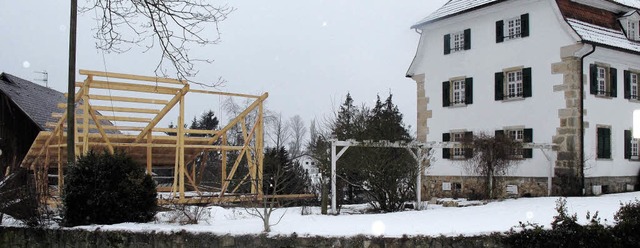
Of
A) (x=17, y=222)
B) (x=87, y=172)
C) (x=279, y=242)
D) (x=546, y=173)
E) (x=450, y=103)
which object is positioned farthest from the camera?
(x=450, y=103)

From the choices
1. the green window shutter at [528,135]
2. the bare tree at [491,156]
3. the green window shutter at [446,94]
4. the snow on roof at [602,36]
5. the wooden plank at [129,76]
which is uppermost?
the snow on roof at [602,36]

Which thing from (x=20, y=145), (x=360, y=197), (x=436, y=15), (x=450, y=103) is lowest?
(x=360, y=197)

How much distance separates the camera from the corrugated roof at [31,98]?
2486cm

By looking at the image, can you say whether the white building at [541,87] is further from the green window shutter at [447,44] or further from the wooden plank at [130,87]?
Answer: the wooden plank at [130,87]

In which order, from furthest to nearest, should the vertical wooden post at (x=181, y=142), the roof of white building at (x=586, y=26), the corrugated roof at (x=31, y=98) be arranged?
1. the corrugated roof at (x=31, y=98)
2. the roof of white building at (x=586, y=26)
3. the vertical wooden post at (x=181, y=142)

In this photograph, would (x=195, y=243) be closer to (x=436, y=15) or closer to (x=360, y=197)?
(x=360, y=197)

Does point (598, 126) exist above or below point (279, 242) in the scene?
above

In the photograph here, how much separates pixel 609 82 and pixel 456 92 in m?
5.45

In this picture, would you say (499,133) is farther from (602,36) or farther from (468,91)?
(602,36)

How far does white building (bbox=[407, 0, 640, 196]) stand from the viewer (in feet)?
69.2

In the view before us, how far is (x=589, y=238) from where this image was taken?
10.8 m

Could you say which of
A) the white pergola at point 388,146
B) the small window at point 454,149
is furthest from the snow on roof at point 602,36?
the white pergola at point 388,146

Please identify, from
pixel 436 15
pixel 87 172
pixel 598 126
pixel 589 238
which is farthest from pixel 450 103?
pixel 87 172

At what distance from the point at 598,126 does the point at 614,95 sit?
1.60 m
